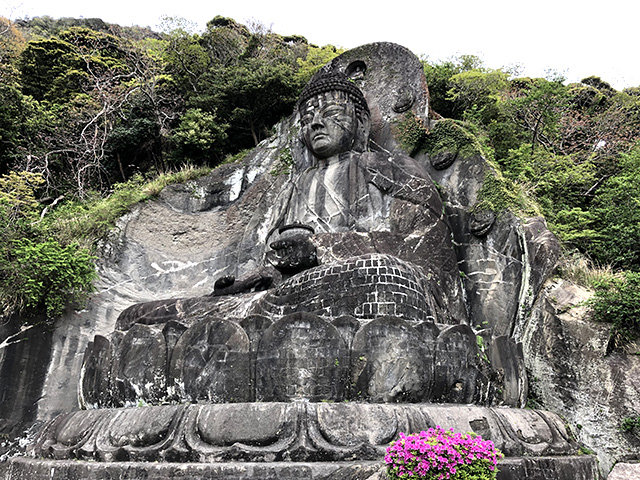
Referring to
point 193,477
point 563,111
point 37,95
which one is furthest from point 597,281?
point 37,95

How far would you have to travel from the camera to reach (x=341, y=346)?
4.04 meters

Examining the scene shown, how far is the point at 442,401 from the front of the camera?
4160 mm

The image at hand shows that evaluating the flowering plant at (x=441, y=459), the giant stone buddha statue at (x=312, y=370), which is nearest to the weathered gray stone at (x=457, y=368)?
the giant stone buddha statue at (x=312, y=370)

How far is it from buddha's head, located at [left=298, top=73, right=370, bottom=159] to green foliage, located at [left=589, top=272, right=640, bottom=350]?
3.87m

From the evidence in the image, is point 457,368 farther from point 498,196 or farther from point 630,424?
point 498,196

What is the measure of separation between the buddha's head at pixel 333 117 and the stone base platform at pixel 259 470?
486cm

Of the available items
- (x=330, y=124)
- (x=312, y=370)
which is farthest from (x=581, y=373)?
(x=330, y=124)

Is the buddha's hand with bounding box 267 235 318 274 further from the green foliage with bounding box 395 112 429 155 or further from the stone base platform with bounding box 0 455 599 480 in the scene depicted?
the green foliage with bounding box 395 112 429 155

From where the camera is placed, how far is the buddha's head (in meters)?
7.30

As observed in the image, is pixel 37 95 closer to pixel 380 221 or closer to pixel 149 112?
pixel 149 112

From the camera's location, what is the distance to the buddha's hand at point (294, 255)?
559cm

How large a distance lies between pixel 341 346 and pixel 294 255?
1.76m

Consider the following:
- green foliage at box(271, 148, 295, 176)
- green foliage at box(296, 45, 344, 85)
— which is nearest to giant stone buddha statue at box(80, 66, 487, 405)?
green foliage at box(271, 148, 295, 176)

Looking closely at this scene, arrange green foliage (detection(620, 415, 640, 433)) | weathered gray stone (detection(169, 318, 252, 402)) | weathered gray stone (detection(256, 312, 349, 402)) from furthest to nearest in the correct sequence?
green foliage (detection(620, 415, 640, 433)) < weathered gray stone (detection(169, 318, 252, 402)) < weathered gray stone (detection(256, 312, 349, 402))
